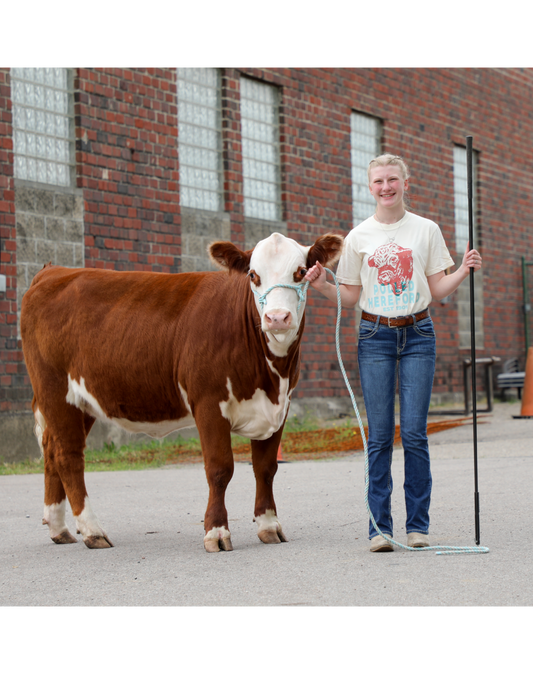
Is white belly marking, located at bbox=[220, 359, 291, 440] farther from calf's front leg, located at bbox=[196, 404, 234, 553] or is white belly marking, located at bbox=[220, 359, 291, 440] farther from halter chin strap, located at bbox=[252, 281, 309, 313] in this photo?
halter chin strap, located at bbox=[252, 281, 309, 313]

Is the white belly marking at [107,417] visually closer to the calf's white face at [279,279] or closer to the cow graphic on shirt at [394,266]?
the calf's white face at [279,279]

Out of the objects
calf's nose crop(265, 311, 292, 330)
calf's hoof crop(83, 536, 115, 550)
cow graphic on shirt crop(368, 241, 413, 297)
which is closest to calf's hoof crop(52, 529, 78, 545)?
calf's hoof crop(83, 536, 115, 550)

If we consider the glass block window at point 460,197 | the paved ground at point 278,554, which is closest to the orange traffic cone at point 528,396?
the glass block window at point 460,197

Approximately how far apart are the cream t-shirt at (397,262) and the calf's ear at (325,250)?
0.41ft

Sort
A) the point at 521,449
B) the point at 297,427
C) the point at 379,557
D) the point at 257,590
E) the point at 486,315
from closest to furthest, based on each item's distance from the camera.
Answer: the point at 257,590
the point at 379,557
the point at 521,449
the point at 297,427
the point at 486,315

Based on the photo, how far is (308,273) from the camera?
197 inches

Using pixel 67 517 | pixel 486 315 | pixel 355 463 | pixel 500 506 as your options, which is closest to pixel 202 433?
pixel 67 517

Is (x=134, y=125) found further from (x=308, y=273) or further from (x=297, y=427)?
(x=308, y=273)

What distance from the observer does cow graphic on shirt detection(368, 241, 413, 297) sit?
515 cm

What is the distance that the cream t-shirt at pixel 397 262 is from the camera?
515 cm

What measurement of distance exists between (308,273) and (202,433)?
1130mm

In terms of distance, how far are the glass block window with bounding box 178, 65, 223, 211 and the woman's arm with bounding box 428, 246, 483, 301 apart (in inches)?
336

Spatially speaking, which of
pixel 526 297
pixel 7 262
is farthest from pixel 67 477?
pixel 526 297

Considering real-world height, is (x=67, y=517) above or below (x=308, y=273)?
below
